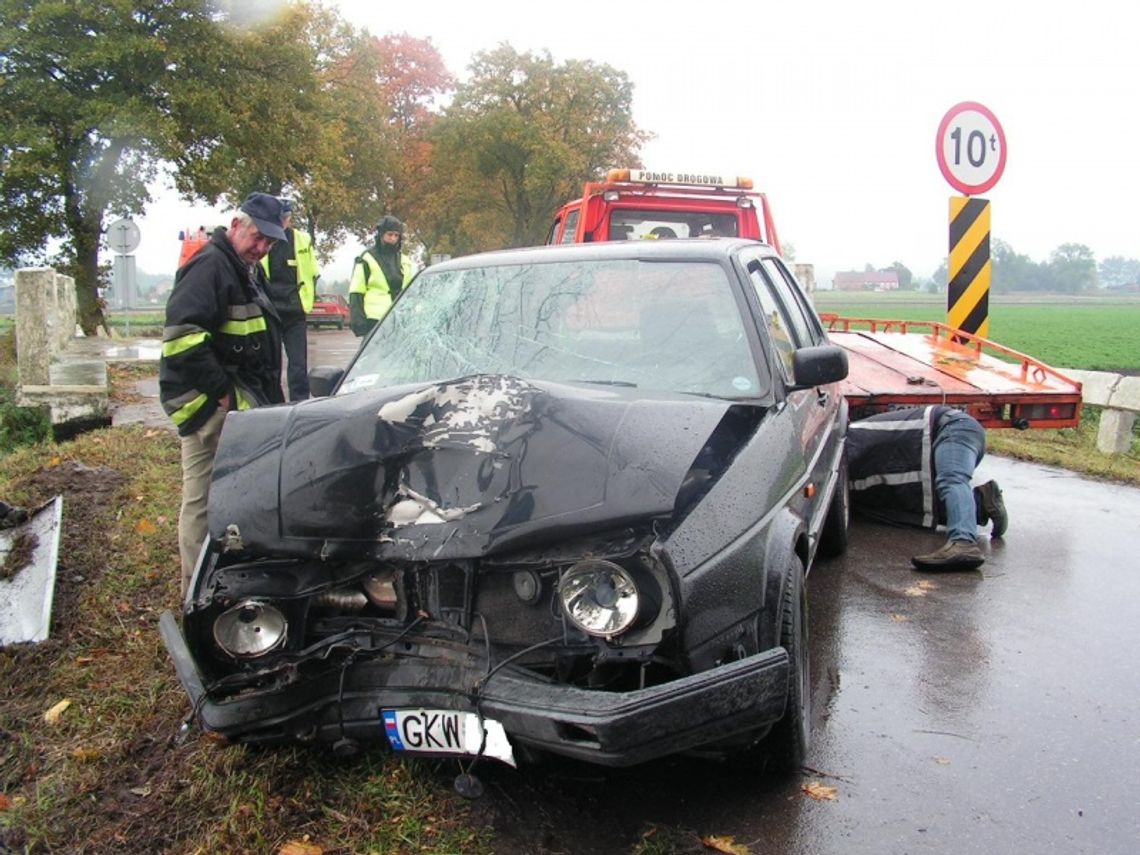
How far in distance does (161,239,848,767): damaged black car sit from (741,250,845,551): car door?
0.73 m

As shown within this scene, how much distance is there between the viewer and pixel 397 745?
2.91 m

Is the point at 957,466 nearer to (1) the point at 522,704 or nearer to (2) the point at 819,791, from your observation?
(2) the point at 819,791

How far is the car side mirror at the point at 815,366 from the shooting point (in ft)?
12.7

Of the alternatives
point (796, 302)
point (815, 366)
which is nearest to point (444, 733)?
point (815, 366)

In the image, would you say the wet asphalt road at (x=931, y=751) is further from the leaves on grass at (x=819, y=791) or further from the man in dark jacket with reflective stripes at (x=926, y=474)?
the man in dark jacket with reflective stripes at (x=926, y=474)

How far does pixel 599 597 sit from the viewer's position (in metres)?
2.76

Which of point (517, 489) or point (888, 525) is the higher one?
point (517, 489)

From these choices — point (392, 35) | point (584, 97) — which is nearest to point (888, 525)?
point (584, 97)

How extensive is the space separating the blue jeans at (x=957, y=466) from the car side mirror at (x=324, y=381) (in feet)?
11.7

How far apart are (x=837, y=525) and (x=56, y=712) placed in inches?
159

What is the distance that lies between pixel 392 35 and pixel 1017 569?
43.9 m

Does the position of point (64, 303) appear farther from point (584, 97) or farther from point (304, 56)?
point (584, 97)

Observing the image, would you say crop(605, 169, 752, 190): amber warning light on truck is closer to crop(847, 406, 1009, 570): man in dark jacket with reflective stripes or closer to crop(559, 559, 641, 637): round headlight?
crop(847, 406, 1009, 570): man in dark jacket with reflective stripes

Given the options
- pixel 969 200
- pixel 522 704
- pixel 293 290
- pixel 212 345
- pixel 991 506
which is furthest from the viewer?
pixel 969 200
